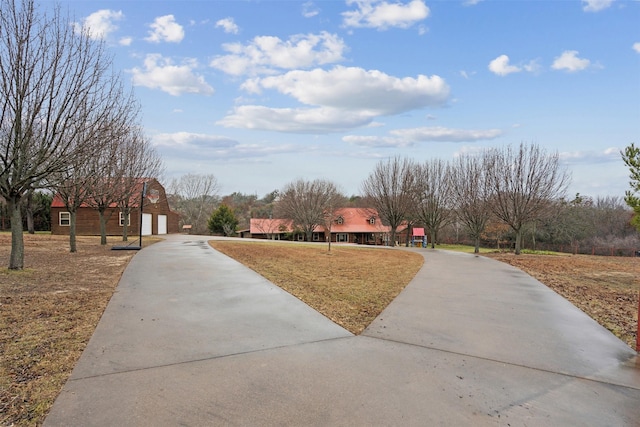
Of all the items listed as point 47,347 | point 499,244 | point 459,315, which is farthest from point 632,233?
point 47,347

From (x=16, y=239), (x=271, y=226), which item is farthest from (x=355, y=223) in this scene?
(x=16, y=239)

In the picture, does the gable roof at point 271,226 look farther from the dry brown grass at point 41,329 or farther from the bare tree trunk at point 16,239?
the bare tree trunk at point 16,239

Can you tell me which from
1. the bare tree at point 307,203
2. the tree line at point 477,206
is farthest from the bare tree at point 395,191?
the bare tree at point 307,203

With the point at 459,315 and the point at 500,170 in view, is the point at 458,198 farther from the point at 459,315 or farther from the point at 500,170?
the point at 459,315

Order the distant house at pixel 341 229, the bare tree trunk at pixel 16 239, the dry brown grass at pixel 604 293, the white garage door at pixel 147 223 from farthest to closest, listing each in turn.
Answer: the distant house at pixel 341 229 < the white garage door at pixel 147 223 < the bare tree trunk at pixel 16 239 < the dry brown grass at pixel 604 293

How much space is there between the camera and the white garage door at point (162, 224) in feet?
120

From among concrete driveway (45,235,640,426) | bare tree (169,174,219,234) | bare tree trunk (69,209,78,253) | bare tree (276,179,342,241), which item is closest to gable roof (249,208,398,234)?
bare tree (276,179,342,241)

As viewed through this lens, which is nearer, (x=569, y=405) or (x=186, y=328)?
(x=569, y=405)

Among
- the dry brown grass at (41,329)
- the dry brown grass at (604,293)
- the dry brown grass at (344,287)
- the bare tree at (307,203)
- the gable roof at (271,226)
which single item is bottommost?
the dry brown grass at (604,293)

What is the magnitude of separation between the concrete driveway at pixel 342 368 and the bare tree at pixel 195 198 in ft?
175

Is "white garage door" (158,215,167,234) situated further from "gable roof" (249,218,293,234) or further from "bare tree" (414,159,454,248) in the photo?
"bare tree" (414,159,454,248)

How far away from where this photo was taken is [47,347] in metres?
4.25

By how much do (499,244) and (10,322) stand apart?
4251 cm

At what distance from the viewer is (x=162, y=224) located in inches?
1476
